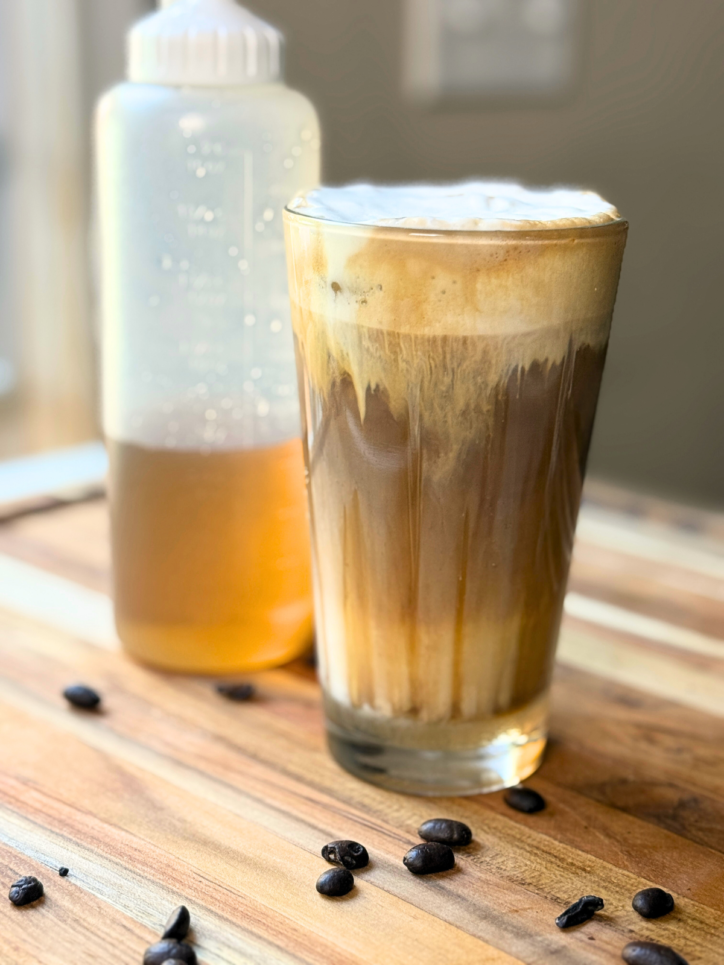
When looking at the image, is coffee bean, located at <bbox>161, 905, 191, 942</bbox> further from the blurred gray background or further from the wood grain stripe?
the blurred gray background

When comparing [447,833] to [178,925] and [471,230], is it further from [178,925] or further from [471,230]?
[471,230]

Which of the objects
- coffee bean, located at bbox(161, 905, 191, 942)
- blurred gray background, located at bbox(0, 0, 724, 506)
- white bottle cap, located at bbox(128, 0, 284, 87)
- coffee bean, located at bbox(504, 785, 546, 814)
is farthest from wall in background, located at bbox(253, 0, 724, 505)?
coffee bean, located at bbox(161, 905, 191, 942)

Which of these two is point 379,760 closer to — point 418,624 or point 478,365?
point 418,624

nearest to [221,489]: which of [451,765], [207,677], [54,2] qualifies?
[207,677]

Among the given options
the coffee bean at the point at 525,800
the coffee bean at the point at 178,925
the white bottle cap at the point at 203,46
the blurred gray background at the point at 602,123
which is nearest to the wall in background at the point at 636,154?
the blurred gray background at the point at 602,123

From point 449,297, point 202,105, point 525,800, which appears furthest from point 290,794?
point 202,105

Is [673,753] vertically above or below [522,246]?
below
